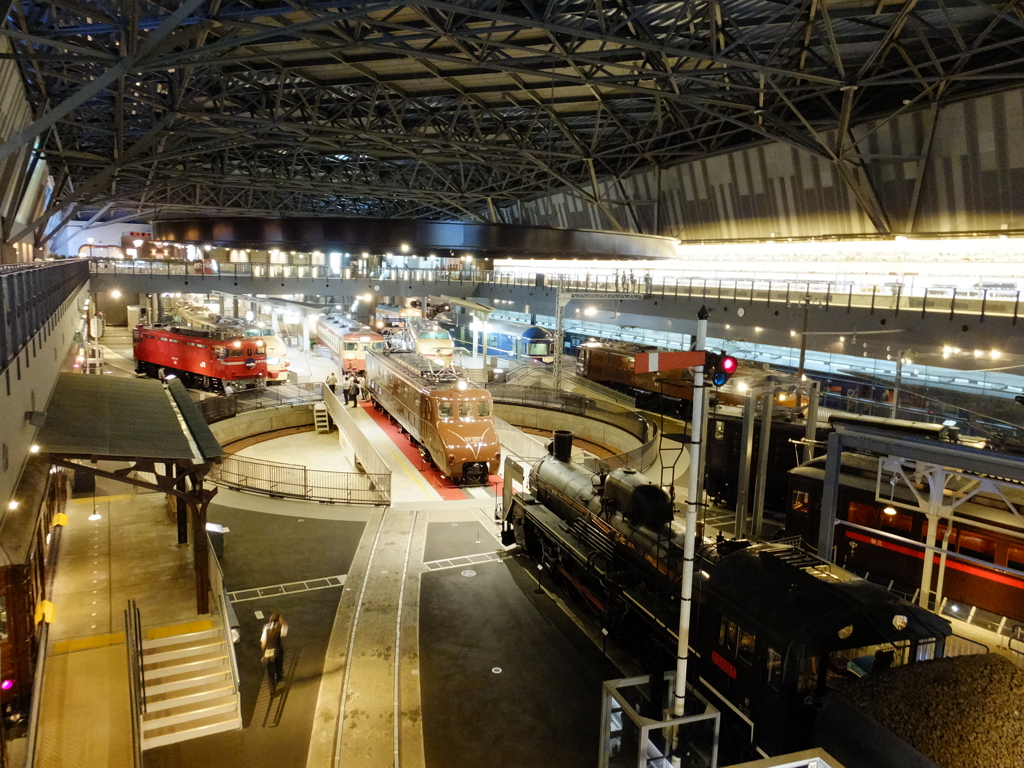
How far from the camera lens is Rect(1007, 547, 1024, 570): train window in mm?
10522

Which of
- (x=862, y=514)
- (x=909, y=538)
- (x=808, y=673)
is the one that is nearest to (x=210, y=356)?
Result: (x=862, y=514)

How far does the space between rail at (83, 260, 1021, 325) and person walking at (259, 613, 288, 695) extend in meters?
16.4

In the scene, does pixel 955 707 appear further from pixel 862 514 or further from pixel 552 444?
pixel 552 444

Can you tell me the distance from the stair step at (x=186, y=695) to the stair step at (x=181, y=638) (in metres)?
0.72

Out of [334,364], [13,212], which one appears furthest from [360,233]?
[334,364]

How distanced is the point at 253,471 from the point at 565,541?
12.0 meters

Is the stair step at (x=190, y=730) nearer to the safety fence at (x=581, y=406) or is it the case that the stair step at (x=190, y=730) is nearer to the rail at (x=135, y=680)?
the rail at (x=135, y=680)

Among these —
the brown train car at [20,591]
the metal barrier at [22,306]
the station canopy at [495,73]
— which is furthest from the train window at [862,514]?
the metal barrier at [22,306]

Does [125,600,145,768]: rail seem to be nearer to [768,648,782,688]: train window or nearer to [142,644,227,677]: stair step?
[142,644,227,677]: stair step

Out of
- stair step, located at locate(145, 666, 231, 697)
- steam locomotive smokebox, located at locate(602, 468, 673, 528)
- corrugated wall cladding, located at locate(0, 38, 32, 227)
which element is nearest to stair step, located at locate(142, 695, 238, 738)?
stair step, located at locate(145, 666, 231, 697)

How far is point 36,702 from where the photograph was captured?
7137mm

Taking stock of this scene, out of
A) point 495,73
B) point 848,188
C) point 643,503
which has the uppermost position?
point 495,73

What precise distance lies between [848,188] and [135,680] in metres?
26.0

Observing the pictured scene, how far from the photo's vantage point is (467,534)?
15.6 m
